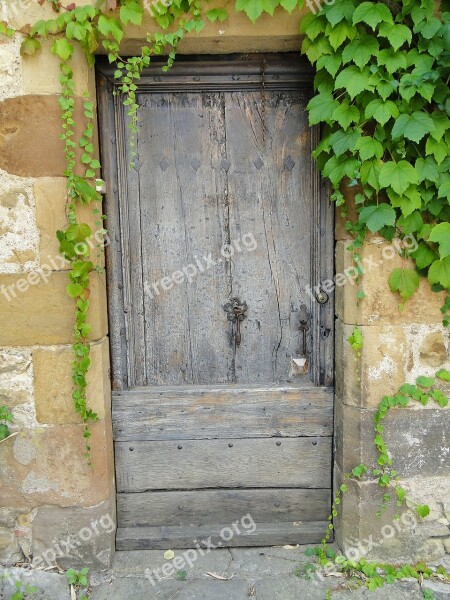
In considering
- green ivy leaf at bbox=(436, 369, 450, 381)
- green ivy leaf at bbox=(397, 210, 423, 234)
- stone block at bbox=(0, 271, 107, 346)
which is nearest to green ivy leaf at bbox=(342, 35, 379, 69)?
green ivy leaf at bbox=(397, 210, 423, 234)

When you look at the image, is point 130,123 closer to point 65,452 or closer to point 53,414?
point 53,414

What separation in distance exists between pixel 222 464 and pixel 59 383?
89cm

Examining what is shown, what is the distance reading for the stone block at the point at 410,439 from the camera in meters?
2.33

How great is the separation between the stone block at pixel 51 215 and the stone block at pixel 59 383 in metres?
0.38

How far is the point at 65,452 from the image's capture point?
2.31 m

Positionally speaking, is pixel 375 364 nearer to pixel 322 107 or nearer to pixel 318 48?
pixel 322 107

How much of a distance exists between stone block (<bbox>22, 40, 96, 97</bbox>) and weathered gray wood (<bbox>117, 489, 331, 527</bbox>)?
190 centimetres

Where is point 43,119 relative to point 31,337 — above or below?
above

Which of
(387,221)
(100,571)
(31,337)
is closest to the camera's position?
(387,221)

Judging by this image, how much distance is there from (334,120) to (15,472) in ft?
6.69

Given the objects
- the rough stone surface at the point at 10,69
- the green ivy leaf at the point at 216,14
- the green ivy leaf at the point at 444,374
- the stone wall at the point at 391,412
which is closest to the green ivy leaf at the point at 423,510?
the stone wall at the point at 391,412

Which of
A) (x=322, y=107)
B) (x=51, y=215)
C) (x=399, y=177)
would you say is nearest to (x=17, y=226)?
(x=51, y=215)

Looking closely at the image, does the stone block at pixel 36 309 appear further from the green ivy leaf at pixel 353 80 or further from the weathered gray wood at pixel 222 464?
the green ivy leaf at pixel 353 80

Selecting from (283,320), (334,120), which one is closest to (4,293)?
(283,320)
